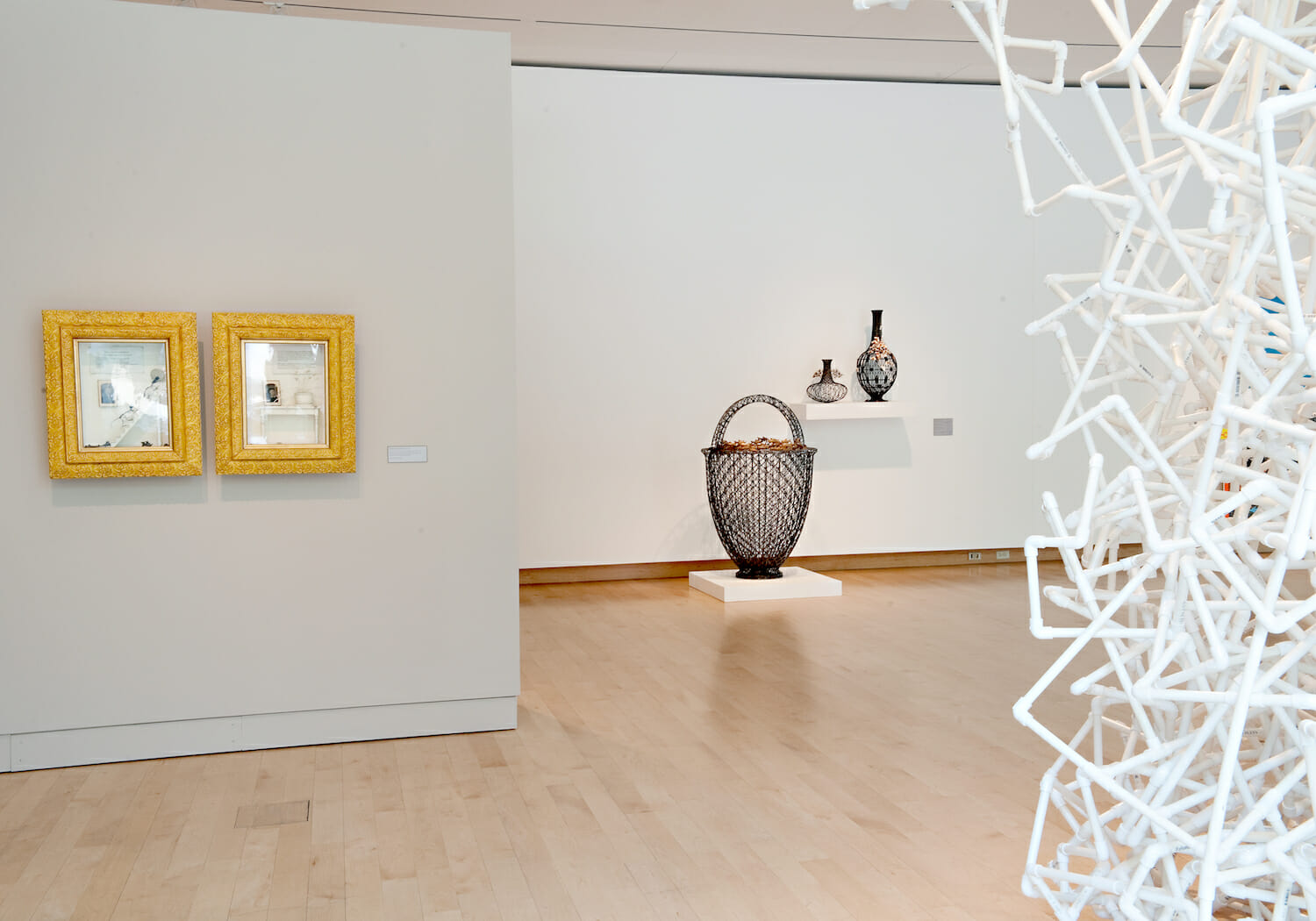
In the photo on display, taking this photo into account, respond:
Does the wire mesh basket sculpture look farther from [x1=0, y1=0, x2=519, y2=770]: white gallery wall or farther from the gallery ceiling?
[x1=0, y1=0, x2=519, y2=770]: white gallery wall

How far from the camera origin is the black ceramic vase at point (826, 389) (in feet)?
23.2

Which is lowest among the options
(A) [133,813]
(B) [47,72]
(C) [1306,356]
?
(A) [133,813]

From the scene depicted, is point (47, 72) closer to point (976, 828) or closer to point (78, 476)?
point (78, 476)

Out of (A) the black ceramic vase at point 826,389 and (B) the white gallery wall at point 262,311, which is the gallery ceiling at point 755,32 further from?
(B) the white gallery wall at point 262,311

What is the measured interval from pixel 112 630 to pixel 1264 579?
324cm

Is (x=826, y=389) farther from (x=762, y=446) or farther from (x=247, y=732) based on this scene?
(x=247, y=732)

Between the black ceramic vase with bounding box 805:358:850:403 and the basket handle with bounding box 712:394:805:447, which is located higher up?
the black ceramic vase with bounding box 805:358:850:403

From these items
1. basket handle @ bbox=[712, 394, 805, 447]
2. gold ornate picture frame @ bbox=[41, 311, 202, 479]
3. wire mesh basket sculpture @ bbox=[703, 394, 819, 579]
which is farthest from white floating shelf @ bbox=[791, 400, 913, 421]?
gold ornate picture frame @ bbox=[41, 311, 202, 479]

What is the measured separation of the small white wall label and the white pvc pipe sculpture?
2.39 m

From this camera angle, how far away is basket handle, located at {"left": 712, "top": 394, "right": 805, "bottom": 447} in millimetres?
6473

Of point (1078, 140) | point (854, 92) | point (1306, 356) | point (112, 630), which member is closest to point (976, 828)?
point (1306, 356)

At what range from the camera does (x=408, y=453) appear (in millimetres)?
3799

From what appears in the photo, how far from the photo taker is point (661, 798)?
3.21m

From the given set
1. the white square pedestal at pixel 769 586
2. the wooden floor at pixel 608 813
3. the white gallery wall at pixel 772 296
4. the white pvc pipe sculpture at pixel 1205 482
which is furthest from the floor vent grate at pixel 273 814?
the white gallery wall at pixel 772 296
